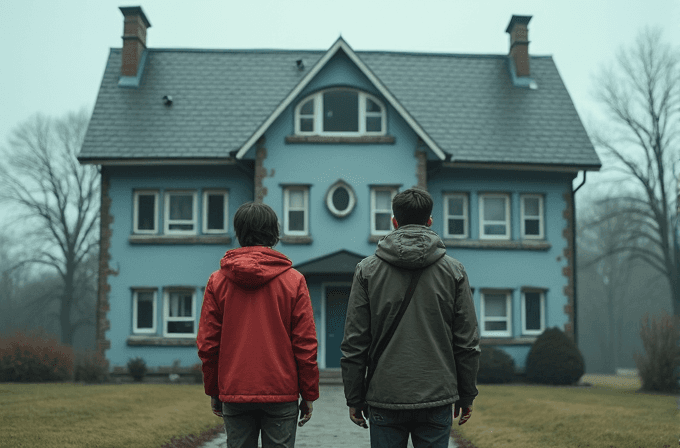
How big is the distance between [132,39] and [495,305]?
14746 millimetres

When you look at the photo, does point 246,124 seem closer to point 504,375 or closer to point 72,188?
point 504,375

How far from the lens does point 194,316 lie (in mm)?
20672

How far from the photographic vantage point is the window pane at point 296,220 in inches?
779

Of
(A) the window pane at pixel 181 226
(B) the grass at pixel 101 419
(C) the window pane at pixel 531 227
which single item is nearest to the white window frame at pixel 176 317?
(A) the window pane at pixel 181 226

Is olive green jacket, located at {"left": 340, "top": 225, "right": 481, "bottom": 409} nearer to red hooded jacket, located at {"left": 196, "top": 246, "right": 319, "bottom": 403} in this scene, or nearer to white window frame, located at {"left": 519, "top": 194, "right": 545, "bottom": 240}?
red hooded jacket, located at {"left": 196, "top": 246, "right": 319, "bottom": 403}

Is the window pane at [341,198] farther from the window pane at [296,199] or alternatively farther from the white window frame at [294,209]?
the window pane at [296,199]

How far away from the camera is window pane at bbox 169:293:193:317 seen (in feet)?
67.8

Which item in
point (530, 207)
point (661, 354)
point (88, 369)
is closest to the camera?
point (661, 354)

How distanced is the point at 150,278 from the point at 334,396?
835 cm

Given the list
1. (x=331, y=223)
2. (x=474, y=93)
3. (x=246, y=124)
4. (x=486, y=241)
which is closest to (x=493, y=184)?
(x=486, y=241)

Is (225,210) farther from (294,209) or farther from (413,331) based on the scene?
(413,331)

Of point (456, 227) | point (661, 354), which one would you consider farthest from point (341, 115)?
point (661, 354)

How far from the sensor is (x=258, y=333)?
3770 mm

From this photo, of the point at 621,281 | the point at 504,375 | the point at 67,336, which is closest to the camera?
the point at 504,375
